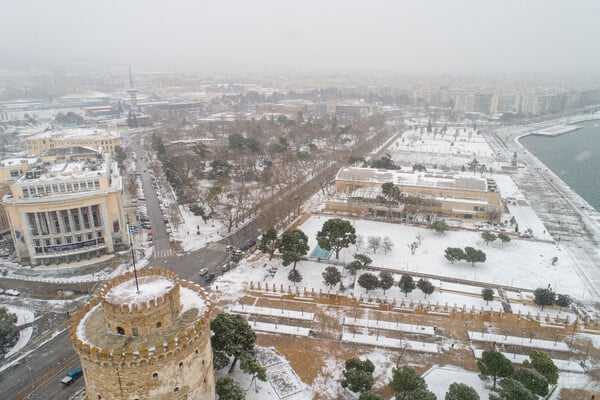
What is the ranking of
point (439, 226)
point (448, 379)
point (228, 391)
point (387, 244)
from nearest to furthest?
point (228, 391)
point (448, 379)
point (387, 244)
point (439, 226)

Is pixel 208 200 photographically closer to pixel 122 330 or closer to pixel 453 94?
pixel 122 330

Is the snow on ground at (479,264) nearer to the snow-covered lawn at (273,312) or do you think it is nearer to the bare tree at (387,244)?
the bare tree at (387,244)

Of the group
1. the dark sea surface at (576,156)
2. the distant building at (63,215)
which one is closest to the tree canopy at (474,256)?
the dark sea surface at (576,156)

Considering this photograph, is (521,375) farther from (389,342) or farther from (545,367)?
(389,342)

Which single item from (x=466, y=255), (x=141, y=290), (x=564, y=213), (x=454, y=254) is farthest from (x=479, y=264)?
(x=141, y=290)

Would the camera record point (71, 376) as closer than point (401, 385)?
No

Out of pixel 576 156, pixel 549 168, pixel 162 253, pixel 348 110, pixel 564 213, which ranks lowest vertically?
pixel 576 156
